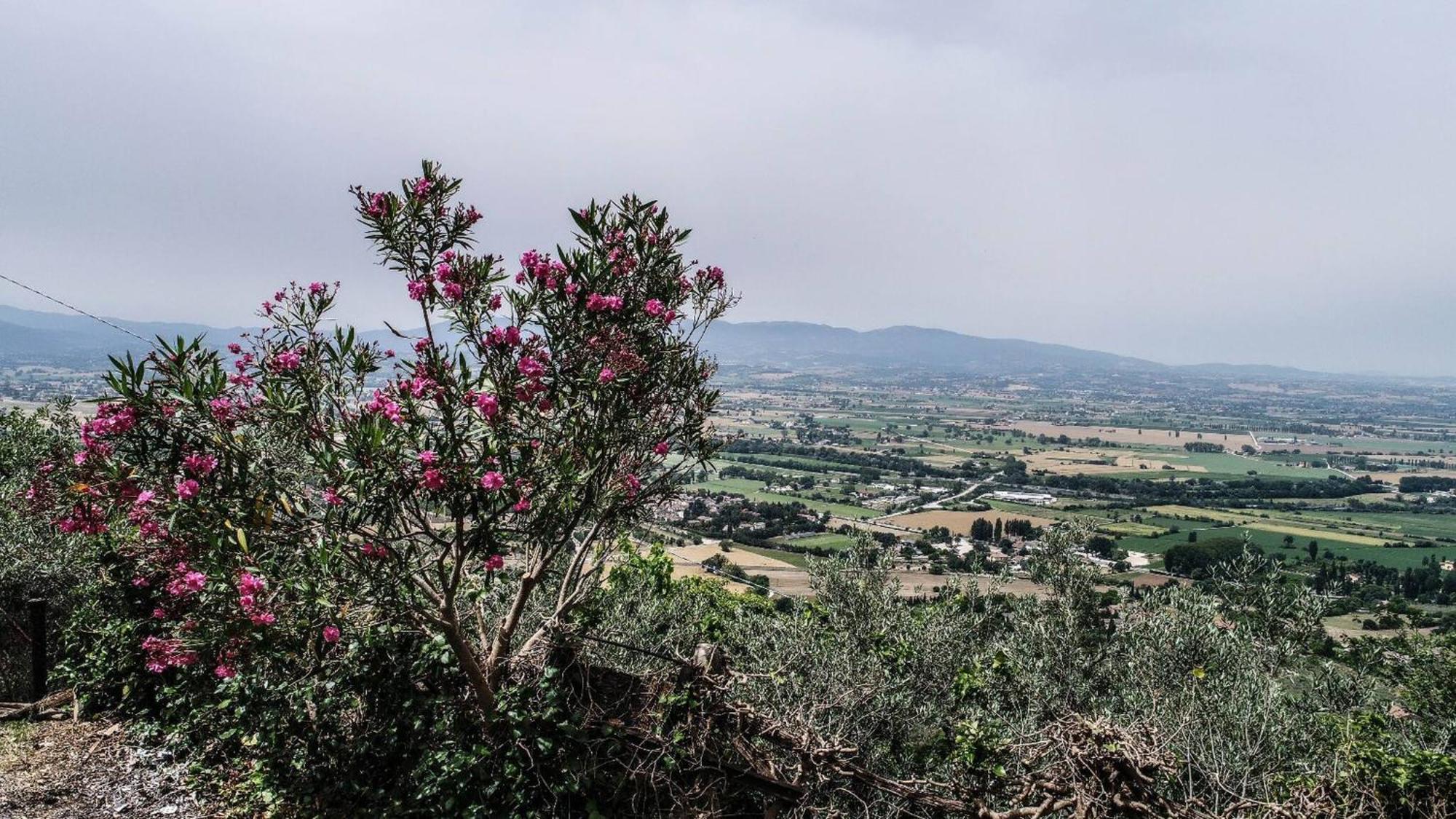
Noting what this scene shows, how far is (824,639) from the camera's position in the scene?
315 inches

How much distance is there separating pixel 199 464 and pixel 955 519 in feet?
172

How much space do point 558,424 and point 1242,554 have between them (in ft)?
35.5

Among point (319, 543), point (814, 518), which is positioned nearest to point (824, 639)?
point (319, 543)

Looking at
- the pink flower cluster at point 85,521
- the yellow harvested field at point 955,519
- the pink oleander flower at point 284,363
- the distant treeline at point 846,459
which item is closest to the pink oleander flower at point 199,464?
the pink oleander flower at point 284,363

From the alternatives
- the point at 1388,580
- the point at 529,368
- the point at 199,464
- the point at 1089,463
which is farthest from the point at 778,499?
the point at 199,464

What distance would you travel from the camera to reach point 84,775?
216 inches

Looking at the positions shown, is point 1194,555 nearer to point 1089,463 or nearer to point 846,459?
point 846,459

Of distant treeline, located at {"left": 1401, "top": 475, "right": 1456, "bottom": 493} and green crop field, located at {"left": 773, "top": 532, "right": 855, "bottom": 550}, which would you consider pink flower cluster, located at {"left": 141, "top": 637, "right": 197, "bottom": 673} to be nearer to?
green crop field, located at {"left": 773, "top": 532, "right": 855, "bottom": 550}

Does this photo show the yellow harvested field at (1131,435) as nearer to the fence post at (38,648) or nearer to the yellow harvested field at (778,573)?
the yellow harvested field at (778,573)

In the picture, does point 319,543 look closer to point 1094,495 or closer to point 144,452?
point 144,452

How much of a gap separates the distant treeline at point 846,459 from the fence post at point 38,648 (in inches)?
2630

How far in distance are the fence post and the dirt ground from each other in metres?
0.63

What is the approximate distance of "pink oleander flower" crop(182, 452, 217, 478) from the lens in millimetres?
3762

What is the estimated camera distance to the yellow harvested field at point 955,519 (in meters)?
48.4
